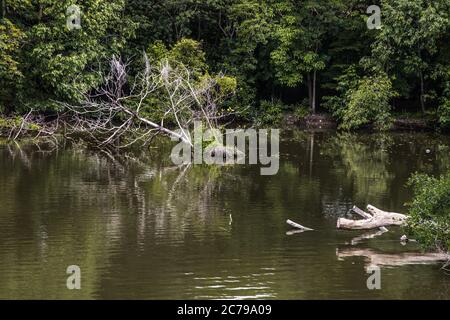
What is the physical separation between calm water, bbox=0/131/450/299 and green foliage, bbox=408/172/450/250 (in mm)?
647

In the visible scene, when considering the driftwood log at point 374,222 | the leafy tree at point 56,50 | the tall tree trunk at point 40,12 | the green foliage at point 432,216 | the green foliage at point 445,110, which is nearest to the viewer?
the green foliage at point 432,216

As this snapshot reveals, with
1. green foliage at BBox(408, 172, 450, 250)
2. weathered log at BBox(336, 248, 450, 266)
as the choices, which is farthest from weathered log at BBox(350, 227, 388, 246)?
green foliage at BBox(408, 172, 450, 250)

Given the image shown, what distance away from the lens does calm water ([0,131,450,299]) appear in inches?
539

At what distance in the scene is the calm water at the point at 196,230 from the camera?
13.7m

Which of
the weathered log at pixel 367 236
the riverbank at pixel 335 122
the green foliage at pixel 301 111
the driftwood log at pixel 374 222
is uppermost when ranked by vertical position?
the green foliage at pixel 301 111

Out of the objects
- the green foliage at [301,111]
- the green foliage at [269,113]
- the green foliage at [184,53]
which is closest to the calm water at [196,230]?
the green foliage at [184,53]

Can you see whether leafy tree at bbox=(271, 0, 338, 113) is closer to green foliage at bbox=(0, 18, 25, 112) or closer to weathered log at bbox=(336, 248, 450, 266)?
green foliage at bbox=(0, 18, 25, 112)

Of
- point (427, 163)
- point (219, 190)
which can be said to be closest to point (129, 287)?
point (219, 190)

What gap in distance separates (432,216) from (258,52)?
1329 inches

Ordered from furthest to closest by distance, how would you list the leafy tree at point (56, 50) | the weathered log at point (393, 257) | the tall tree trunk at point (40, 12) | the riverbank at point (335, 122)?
1. the riverbank at point (335, 122)
2. the tall tree trunk at point (40, 12)
3. the leafy tree at point (56, 50)
4. the weathered log at point (393, 257)

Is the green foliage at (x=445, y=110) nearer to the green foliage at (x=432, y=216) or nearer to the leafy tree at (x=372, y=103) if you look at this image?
the leafy tree at (x=372, y=103)

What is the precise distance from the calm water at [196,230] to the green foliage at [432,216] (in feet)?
2.12
